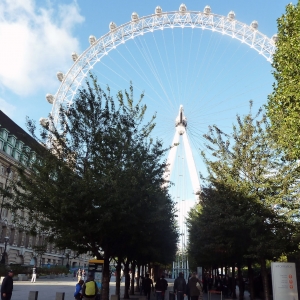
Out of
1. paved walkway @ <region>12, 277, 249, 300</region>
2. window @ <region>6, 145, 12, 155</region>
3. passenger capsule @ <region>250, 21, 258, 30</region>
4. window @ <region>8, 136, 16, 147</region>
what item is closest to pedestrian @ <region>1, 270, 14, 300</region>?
paved walkway @ <region>12, 277, 249, 300</region>

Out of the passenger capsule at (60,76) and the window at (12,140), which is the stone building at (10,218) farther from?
the passenger capsule at (60,76)

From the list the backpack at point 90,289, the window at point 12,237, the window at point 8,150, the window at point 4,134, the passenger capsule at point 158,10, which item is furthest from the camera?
the window at point 8,150

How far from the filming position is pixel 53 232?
1778 centimetres

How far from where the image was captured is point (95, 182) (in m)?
15.9

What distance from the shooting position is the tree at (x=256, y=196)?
20.0 meters

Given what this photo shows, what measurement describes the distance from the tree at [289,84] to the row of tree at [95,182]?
588 centimetres

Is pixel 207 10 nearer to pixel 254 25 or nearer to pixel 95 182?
pixel 254 25

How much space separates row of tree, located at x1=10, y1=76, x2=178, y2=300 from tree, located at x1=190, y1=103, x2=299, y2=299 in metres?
4.54

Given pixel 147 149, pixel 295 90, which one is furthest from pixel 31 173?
pixel 295 90

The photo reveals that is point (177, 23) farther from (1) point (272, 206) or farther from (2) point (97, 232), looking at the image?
(2) point (97, 232)

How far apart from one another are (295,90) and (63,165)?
9.93 metres

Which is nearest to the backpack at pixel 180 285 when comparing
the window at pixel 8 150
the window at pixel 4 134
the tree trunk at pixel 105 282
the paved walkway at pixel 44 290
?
the tree trunk at pixel 105 282

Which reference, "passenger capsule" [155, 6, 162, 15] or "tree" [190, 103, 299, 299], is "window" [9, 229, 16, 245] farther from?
"tree" [190, 103, 299, 299]

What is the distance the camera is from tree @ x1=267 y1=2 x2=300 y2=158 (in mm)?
14930
